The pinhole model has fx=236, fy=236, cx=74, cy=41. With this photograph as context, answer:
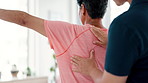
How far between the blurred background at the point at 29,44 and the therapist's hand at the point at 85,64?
227cm

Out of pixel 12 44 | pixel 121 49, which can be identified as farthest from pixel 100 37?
pixel 12 44

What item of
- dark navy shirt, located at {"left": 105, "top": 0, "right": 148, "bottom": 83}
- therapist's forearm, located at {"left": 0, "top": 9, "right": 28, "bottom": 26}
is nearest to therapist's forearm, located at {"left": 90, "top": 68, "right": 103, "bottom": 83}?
dark navy shirt, located at {"left": 105, "top": 0, "right": 148, "bottom": 83}

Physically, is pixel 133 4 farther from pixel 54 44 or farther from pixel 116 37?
pixel 54 44

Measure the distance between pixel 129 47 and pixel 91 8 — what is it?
0.54 meters

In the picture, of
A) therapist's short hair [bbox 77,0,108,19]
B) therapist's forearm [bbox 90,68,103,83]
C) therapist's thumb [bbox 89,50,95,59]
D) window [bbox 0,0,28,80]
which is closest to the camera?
therapist's forearm [bbox 90,68,103,83]

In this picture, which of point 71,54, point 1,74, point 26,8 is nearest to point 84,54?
point 71,54

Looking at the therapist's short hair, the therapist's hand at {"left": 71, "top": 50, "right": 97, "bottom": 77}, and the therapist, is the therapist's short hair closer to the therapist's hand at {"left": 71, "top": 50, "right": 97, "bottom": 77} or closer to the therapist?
the therapist's hand at {"left": 71, "top": 50, "right": 97, "bottom": 77}

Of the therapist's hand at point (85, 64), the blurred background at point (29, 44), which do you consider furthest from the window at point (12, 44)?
the therapist's hand at point (85, 64)

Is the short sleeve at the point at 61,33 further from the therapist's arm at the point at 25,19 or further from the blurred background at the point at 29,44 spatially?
the blurred background at the point at 29,44

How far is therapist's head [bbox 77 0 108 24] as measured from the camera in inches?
49.3

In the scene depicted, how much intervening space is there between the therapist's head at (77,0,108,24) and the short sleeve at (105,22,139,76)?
0.48 metres

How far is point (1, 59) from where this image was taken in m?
3.28

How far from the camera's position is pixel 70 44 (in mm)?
1096

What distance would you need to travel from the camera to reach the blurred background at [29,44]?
3.33 meters
